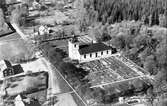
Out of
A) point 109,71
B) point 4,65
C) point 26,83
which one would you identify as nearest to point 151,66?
point 109,71

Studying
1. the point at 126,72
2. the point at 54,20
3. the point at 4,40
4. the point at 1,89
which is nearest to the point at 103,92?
the point at 126,72

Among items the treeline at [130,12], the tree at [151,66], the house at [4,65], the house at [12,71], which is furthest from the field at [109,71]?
the treeline at [130,12]

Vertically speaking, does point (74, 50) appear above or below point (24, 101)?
Result: above

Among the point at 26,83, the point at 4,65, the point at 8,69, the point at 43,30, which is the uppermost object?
the point at 43,30

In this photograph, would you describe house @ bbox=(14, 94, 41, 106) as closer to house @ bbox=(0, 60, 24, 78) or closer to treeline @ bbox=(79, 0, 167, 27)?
house @ bbox=(0, 60, 24, 78)

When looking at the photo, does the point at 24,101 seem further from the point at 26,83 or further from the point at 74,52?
the point at 74,52

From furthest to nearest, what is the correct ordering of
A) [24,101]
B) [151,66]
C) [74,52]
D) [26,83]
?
[74,52] → [151,66] → [26,83] → [24,101]
